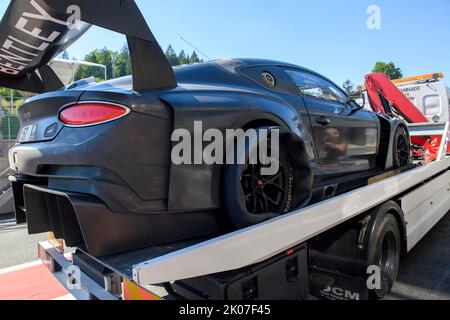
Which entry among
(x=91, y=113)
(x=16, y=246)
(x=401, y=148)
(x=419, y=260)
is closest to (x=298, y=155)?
(x=91, y=113)

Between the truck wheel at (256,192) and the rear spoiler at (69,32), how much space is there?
0.72m

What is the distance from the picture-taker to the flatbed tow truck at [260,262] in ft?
5.92

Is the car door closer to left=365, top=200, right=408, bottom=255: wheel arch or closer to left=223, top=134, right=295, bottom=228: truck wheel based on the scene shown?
left=365, top=200, right=408, bottom=255: wheel arch

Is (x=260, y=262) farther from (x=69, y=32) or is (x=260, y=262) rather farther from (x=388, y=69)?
(x=388, y=69)

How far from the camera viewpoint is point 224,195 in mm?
2260

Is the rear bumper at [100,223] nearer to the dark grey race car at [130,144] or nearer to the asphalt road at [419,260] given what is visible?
the dark grey race car at [130,144]

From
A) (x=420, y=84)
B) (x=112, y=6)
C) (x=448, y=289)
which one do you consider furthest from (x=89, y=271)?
(x=420, y=84)

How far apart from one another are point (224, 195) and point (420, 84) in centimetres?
853

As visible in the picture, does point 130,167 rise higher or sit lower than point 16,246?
higher

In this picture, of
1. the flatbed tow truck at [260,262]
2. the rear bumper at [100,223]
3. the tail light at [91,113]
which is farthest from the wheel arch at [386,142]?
the tail light at [91,113]

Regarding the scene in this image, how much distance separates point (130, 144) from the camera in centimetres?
192

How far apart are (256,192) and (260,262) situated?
21.3 inches

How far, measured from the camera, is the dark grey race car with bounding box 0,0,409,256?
1891 millimetres
